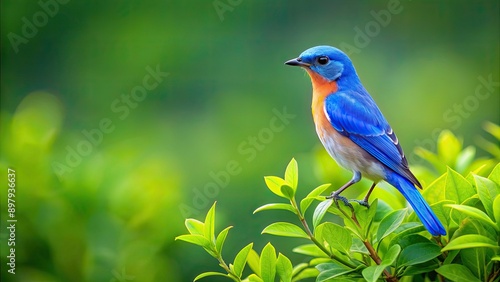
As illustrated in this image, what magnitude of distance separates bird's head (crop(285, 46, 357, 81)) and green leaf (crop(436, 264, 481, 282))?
5.43 feet

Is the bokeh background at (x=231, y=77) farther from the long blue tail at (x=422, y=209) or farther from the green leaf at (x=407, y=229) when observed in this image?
the green leaf at (x=407, y=229)

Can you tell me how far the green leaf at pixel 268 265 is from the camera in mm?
2107

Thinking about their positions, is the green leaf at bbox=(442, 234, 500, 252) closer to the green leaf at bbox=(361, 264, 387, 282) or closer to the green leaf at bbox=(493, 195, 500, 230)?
the green leaf at bbox=(493, 195, 500, 230)

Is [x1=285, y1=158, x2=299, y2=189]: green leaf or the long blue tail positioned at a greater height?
[x1=285, y1=158, x2=299, y2=189]: green leaf

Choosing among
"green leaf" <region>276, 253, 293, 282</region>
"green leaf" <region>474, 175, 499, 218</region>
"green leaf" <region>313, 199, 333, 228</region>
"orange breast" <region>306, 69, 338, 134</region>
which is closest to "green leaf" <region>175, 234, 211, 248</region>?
"green leaf" <region>276, 253, 293, 282</region>

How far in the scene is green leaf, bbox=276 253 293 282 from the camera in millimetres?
2104

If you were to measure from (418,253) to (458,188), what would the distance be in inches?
10.5

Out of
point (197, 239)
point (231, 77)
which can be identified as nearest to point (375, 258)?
point (197, 239)

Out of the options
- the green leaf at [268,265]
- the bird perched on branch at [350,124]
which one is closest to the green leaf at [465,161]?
the bird perched on branch at [350,124]

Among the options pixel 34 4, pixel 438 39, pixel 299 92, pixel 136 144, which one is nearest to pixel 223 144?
pixel 136 144

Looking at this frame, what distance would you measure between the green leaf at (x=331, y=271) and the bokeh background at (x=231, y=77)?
5.15 ft

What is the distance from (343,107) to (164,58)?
3019 mm

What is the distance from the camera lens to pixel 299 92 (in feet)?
19.0

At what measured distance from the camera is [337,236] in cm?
199
